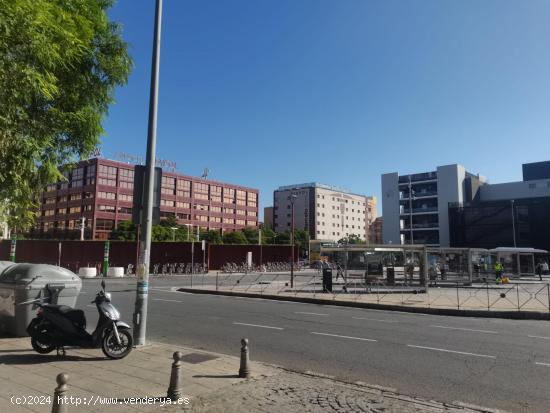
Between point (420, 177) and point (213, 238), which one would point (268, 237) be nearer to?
point (213, 238)

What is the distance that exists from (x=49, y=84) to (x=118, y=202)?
10954cm

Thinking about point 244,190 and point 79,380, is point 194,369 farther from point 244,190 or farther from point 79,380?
point 244,190

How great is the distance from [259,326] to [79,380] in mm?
6497

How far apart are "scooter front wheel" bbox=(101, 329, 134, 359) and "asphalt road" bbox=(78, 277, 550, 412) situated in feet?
6.57

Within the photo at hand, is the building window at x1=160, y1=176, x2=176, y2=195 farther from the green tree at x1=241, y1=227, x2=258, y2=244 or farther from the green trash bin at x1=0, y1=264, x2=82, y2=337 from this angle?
the green trash bin at x1=0, y1=264, x2=82, y2=337

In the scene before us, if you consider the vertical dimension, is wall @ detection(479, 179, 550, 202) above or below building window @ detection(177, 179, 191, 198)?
below

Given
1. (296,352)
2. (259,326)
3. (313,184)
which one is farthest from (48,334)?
(313,184)

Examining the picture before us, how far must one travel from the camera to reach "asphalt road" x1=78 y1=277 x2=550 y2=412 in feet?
22.7

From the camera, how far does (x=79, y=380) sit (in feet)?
21.2

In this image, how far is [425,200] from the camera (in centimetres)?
9206

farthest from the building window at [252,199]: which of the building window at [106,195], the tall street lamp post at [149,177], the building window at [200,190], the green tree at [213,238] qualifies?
the tall street lamp post at [149,177]

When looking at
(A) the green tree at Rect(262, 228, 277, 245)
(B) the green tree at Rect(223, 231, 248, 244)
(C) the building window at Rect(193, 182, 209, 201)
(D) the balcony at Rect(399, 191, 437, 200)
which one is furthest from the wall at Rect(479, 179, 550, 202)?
(C) the building window at Rect(193, 182, 209, 201)

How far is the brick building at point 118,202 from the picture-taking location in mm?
107125

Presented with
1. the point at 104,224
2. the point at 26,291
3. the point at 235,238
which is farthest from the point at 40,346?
the point at 235,238
